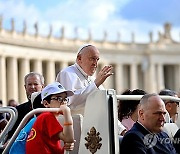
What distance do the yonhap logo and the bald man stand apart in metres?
1.19

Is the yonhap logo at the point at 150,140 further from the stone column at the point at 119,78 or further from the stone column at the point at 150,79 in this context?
the stone column at the point at 150,79

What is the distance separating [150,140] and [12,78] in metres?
51.2

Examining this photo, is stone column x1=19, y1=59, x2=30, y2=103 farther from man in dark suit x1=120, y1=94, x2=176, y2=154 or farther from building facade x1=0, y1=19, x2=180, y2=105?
man in dark suit x1=120, y1=94, x2=176, y2=154

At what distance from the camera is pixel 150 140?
5.19 m

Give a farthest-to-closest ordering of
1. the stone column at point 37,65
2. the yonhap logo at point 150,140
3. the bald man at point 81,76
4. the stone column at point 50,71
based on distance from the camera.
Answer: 1. the stone column at point 50,71
2. the stone column at point 37,65
3. the bald man at point 81,76
4. the yonhap logo at point 150,140

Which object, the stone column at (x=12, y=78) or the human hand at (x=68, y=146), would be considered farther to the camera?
the stone column at (x=12, y=78)

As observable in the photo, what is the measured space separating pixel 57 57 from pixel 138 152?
5816cm

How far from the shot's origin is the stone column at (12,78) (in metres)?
55.6

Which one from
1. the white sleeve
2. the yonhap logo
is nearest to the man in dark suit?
the yonhap logo

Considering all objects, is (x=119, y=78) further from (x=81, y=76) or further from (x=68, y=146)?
(x=68, y=146)

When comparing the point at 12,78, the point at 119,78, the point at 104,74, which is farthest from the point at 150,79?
the point at 104,74

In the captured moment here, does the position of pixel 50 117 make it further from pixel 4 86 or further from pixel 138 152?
pixel 4 86

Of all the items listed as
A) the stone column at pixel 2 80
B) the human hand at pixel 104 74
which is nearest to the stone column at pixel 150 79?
the stone column at pixel 2 80

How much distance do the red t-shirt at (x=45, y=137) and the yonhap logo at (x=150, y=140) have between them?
88 cm
